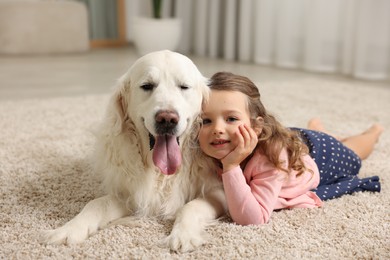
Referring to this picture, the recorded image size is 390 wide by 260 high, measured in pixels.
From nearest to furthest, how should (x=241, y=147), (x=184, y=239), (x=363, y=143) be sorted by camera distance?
(x=184, y=239)
(x=241, y=147)
(x=363, y=143)

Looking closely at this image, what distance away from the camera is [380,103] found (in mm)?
3078

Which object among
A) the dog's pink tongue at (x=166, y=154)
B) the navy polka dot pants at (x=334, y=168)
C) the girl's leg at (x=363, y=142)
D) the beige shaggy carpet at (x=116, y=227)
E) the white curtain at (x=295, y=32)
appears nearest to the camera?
the beige shaggy carpet at (x=116, y=227)

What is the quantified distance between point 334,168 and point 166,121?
0.74 metres

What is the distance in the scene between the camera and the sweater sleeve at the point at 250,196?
1.37 metres

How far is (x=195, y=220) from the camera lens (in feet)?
4.45

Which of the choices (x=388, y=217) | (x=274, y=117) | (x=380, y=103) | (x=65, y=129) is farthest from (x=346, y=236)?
(x=380, y=103)

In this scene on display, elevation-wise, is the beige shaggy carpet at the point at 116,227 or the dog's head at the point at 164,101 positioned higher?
the dog's head at the point at 164,101

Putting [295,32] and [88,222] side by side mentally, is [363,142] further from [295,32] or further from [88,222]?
[295,32]

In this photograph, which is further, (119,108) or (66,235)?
(119,108)

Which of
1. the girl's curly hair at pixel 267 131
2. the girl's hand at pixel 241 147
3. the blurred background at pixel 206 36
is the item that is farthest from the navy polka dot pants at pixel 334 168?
the blurred background at pixel 206 36

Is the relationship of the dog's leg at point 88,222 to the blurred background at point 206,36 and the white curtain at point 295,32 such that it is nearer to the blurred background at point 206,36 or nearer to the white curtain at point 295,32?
the blurred background at point 206,36

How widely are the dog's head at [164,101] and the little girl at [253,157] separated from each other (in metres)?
0.08

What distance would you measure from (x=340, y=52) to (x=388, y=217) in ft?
9.86

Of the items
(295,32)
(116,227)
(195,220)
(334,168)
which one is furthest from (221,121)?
(295,32)
